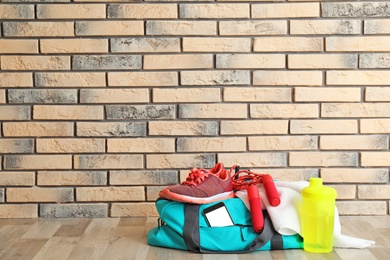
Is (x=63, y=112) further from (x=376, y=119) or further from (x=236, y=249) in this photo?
(x=376, y=119)

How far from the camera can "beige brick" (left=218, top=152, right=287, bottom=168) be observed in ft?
8.25

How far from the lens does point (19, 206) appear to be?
2523 millimetres

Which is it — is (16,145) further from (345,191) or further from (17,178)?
(345,191)

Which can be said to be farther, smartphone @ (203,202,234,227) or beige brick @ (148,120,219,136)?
beige brick @ (148,120,219,136)

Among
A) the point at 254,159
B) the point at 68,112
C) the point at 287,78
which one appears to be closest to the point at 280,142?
the point at 254,159

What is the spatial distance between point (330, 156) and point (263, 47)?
56 centimetres

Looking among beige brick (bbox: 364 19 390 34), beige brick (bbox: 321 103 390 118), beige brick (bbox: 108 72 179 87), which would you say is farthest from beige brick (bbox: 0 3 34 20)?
beige brick (bbox: 364 19 390 34)

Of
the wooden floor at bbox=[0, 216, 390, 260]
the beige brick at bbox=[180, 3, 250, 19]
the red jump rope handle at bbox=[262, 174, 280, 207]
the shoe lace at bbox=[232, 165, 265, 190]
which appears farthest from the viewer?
the beige brick at bbox=[180, 3, 250, 19]

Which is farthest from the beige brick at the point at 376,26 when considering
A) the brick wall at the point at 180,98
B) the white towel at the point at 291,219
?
the white towel at the point at 291,219

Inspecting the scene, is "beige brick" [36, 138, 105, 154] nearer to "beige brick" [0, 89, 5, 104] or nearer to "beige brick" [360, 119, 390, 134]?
"beige brick" [0, 89, 5, 104]

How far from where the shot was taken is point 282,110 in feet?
8.22

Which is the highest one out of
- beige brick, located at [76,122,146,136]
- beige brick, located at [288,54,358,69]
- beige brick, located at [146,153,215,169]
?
beige brick, located at [288,54,358,69]

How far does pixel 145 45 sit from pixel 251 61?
47 cm

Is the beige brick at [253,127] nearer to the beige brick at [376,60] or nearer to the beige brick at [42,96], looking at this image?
the beige brick at [376,60]
